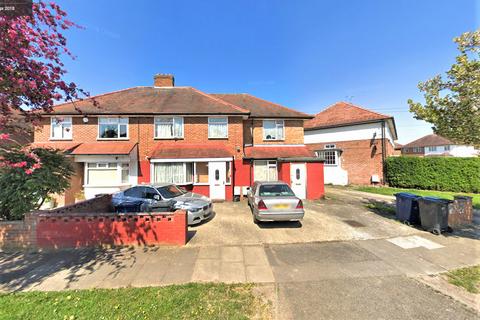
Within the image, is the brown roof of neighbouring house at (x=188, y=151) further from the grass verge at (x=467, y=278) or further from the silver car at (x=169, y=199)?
the grass verge at (x=467, y=278)

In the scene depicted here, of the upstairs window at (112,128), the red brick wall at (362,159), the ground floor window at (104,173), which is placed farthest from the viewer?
the red brick wall at (362,159)

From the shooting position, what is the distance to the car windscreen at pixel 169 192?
736 cm

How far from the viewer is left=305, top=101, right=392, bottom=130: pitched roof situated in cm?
1843

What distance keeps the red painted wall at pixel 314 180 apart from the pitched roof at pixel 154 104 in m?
5.57

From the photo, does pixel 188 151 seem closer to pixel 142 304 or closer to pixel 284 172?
pixel 284 172

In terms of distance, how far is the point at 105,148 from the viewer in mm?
11570

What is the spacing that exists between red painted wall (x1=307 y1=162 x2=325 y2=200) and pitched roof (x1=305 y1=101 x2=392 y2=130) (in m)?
9.52

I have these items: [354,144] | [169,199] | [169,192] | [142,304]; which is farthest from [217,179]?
[354,144]

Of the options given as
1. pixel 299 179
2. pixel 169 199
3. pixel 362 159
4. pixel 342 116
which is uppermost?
pixel 342 116

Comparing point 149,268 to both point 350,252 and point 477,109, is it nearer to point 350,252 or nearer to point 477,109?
point 350,252

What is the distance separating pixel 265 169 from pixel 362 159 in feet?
38.4

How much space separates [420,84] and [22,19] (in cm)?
1089

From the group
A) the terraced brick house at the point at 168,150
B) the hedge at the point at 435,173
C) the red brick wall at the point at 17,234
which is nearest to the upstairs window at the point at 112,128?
the terraced brick house at the point at 168,150

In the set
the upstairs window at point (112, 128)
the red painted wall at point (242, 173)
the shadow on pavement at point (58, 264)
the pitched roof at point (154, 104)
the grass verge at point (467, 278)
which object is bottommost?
the grass verge at point (467, 278)
